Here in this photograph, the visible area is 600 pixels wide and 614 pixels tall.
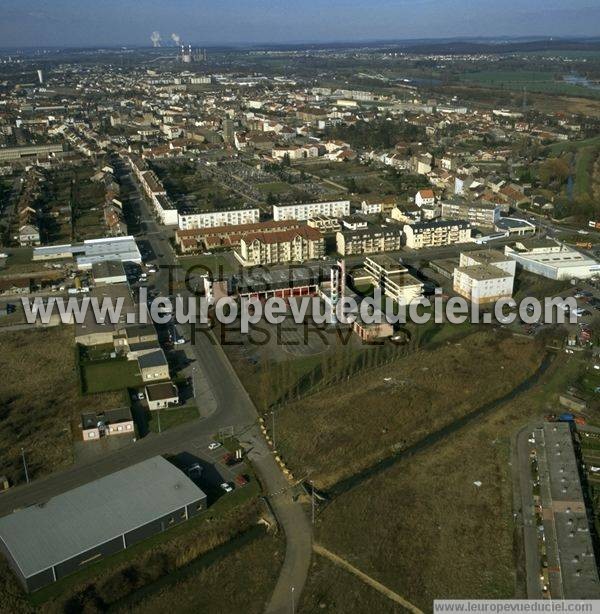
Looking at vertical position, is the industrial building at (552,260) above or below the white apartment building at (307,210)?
below

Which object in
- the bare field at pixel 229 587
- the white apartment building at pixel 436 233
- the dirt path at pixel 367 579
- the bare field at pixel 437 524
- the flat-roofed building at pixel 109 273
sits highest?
the white apartment building at pixel 436 233

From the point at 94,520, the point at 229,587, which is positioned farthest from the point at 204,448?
the point at 229,587

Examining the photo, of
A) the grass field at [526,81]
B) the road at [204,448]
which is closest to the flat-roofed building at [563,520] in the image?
the road at [204,448]

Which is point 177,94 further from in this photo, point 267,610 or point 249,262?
point 267,610

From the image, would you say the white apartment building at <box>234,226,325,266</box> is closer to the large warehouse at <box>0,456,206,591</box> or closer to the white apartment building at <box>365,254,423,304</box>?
the white apartment building at <box>365,254,423,304</box>

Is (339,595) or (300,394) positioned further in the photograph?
(300,394)

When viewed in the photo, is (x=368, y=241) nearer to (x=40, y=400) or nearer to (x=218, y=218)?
(x=218, y=218)

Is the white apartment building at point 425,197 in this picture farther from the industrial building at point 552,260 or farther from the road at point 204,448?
the road at point 204,448
